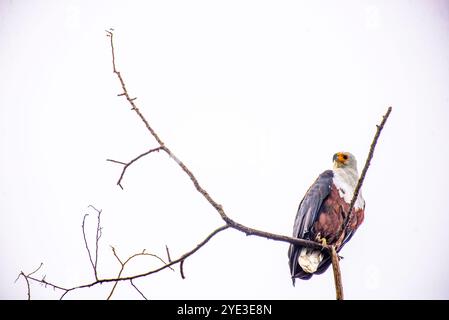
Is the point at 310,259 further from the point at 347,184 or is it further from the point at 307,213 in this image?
the point at 347,184

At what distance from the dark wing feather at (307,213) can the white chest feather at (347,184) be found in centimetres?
11

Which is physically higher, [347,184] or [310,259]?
[347,184]

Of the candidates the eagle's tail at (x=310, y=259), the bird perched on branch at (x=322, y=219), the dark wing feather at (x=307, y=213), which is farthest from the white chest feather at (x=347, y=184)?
the eagle's tail at (x=310, y=259)

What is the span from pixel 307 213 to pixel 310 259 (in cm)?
63

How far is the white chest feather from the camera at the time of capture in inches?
184

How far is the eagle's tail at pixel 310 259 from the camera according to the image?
405 centimetres

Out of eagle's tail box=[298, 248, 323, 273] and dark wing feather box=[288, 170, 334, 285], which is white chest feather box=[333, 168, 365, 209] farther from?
eagle's tail box=[298, 248, 323, 273]

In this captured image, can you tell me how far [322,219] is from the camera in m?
4.42

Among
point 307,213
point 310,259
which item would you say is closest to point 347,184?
point 307,213

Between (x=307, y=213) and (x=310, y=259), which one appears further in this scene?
(x=307, y=213)
